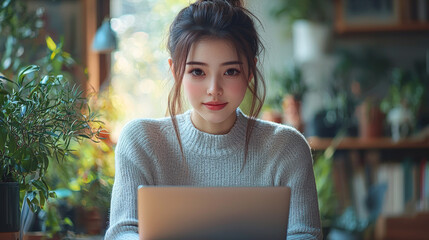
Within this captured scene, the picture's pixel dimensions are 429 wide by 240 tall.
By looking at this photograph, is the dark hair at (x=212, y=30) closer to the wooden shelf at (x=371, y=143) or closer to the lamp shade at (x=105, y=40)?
the lamp shade at (x=105, y=40)

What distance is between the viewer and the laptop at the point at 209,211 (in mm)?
1109

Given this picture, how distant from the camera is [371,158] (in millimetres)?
3441

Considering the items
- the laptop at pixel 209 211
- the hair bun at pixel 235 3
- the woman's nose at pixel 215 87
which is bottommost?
the laptop at pixel 209 211

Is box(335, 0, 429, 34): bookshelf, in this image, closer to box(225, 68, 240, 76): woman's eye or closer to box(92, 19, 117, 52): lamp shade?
box(92, 19, 117, 52): lamp shade

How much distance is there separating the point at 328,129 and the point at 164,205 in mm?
2291

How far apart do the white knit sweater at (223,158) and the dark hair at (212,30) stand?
12 centimetres

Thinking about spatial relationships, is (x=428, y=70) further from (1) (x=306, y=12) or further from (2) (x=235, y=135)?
(2) (x=235, y=135)

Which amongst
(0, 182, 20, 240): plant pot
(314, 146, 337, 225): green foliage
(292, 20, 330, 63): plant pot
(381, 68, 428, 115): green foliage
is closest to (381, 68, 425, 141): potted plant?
(381, 68, 428, 115): green foliage

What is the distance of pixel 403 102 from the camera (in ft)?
10.7

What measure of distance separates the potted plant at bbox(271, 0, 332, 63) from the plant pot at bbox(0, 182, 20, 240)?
2273 mm

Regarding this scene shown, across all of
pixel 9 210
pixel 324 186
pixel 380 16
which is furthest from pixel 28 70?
pixel 380 16

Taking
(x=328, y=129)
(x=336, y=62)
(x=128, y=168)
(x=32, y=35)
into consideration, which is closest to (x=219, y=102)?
(x=128, y=168)

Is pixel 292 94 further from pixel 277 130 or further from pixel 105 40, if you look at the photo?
pixel 277 130

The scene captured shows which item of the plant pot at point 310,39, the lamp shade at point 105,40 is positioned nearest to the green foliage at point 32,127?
the lamp shade at point 105,40
